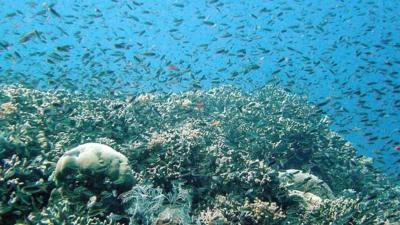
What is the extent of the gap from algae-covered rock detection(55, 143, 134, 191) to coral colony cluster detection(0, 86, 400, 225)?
15 mm

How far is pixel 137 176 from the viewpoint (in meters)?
6.21

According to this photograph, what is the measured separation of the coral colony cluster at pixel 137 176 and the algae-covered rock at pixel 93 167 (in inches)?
0.6

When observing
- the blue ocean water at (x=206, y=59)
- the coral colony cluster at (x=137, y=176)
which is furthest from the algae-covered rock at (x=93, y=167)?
the blue ocean water at (x=206, y=59)

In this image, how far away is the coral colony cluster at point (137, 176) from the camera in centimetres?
504

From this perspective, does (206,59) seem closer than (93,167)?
No

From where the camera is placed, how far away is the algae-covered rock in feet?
17.3

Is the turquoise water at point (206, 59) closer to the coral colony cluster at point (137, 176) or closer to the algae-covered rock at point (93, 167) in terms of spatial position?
the coral colony cluster at point (137, 176)

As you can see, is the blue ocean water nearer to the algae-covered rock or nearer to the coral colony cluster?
the coral colony cluster

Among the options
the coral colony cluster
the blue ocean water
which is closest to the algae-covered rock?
the coral colony cluster

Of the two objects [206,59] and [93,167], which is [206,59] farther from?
[93,167]

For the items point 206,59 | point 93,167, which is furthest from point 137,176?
point 206,59

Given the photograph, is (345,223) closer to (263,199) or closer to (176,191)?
(263,199)

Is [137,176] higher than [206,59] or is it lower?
higher

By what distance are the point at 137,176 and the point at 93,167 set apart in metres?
1.06
